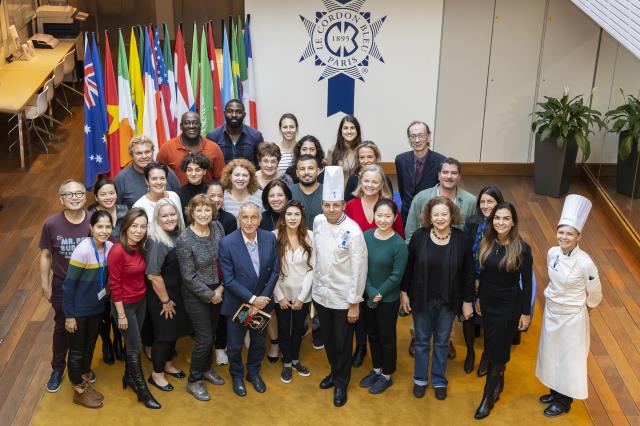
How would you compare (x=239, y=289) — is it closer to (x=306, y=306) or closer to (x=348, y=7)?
(x=306, y=306)

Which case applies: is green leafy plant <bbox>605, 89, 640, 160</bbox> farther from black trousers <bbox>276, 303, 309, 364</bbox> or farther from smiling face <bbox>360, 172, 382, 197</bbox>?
black trousers <bbox>276, 303, 309, 364</bbox>

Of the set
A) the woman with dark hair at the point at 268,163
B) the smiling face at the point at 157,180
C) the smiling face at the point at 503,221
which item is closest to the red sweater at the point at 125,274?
the smiling face at the point at 157,180

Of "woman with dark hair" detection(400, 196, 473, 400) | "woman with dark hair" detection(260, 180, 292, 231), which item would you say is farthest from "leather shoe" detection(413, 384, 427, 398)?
"woman with dark hair" detection(260, 180, 292, 231)

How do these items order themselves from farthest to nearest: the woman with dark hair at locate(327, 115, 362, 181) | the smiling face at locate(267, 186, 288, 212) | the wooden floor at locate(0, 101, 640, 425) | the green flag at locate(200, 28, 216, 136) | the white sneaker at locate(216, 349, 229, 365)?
the green flag at locate(200, 28, 216, 136)
the woman with dark hair at locate(327, 115, 362, 181)
the white sneaker at locate(216, 349, 229, 365)
the wooden floor at locate(0, 101, 640, 425)
the smiling face at locate(267, 186, 288, 212)

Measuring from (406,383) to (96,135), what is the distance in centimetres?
450

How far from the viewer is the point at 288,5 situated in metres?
9.06

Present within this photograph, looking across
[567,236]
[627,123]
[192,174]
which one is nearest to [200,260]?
[192,174]

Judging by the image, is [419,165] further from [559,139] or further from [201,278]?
[559,139]

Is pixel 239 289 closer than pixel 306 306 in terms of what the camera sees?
Yes

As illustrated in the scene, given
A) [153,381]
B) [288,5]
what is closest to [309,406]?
[153,381]

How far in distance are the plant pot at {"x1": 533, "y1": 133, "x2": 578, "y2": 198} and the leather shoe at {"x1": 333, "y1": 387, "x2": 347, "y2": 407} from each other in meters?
4.69

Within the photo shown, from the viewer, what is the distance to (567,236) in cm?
517

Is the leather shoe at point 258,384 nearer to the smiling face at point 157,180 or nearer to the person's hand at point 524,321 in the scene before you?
the smiling face at point 157,180

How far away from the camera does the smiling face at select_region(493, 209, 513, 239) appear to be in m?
5.16
